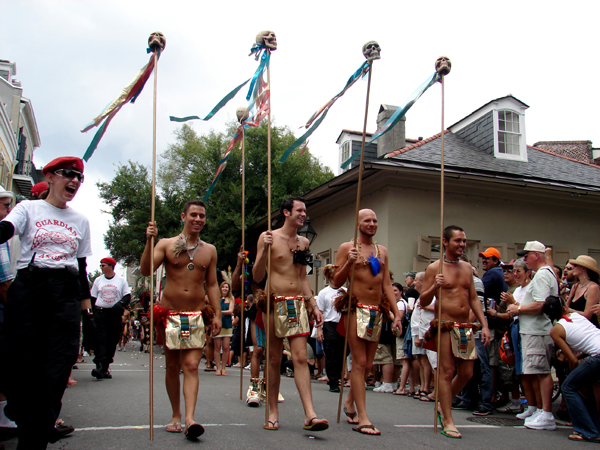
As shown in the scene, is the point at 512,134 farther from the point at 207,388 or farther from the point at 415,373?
the point at 207,388

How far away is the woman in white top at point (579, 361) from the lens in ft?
17.7

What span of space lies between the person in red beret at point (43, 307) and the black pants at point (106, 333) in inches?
216

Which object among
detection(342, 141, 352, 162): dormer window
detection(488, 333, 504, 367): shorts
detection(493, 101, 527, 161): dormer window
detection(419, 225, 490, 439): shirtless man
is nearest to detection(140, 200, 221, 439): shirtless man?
detection(419, 225, 490, 439): shirtless man

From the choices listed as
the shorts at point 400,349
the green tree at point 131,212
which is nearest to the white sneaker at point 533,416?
the shorts at point 400,349

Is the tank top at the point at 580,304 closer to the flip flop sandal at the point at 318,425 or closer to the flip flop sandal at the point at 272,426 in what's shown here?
the flip flop sandal at the point at 318,425

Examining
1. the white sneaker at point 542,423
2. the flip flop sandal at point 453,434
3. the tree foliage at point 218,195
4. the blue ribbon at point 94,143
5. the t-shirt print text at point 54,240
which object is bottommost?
the white sneaker at point 542,423

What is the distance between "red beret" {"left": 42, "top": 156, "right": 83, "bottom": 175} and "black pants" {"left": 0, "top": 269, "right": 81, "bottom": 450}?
0.79 metres

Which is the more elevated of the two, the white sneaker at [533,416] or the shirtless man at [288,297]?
the shirtless man at [288,297]

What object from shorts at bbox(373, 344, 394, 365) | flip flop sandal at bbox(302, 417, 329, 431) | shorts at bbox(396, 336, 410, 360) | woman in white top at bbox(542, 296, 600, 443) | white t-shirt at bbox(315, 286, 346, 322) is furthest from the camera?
white t-shirt at bbox(315, 286, 346, 322)

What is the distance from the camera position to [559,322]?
19.3 ft

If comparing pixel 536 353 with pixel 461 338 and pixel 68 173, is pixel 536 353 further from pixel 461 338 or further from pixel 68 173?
pixel 68 173

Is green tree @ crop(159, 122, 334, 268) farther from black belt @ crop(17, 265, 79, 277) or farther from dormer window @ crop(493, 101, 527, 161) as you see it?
black belt @ crop(17, 265, 79, 277)

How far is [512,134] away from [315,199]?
6.85 m

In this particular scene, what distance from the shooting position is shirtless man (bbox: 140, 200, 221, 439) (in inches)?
191
